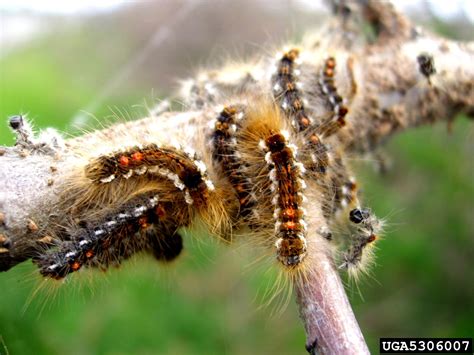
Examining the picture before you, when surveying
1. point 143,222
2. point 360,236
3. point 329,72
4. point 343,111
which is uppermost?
point 329,72

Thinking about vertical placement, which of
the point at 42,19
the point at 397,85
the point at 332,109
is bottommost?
the point at 332,109

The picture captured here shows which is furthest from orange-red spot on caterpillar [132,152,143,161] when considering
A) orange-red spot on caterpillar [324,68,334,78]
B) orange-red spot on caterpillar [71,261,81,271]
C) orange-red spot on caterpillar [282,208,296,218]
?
orange-red spot on caterpillar [324,68,334,78]

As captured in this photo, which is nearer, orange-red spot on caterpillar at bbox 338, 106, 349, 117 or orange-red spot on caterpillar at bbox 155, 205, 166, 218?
orange-red spot on caterpillar at bbox 155, 205, 166, 218

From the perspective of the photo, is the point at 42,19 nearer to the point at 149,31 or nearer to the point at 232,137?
the point at 149,31

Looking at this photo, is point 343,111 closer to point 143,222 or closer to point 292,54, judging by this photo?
point 292,54

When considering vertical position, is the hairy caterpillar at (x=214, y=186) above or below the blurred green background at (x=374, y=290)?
below

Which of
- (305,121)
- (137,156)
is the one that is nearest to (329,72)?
(305,121)

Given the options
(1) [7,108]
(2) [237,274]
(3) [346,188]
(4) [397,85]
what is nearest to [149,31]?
(1) [7,108]

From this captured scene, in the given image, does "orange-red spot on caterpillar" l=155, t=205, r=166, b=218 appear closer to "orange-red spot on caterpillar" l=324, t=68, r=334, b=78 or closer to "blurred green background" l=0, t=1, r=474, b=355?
"orange-red spot on caterpillar" l=324, t=68, r=334, b=78

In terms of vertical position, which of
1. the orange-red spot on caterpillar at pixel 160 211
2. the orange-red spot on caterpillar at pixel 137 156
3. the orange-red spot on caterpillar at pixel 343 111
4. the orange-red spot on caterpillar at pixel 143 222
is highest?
the orange-red spot on caterpillar at pixel 343 111

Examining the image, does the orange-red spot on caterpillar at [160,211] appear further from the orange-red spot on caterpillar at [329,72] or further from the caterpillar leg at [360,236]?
the orange-red spot on caterpillar at [329,72]

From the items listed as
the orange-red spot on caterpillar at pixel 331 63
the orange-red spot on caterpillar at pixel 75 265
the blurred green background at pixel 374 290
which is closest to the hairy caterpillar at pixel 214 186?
the orange-red spot on caterpillar at pixel 75 265
